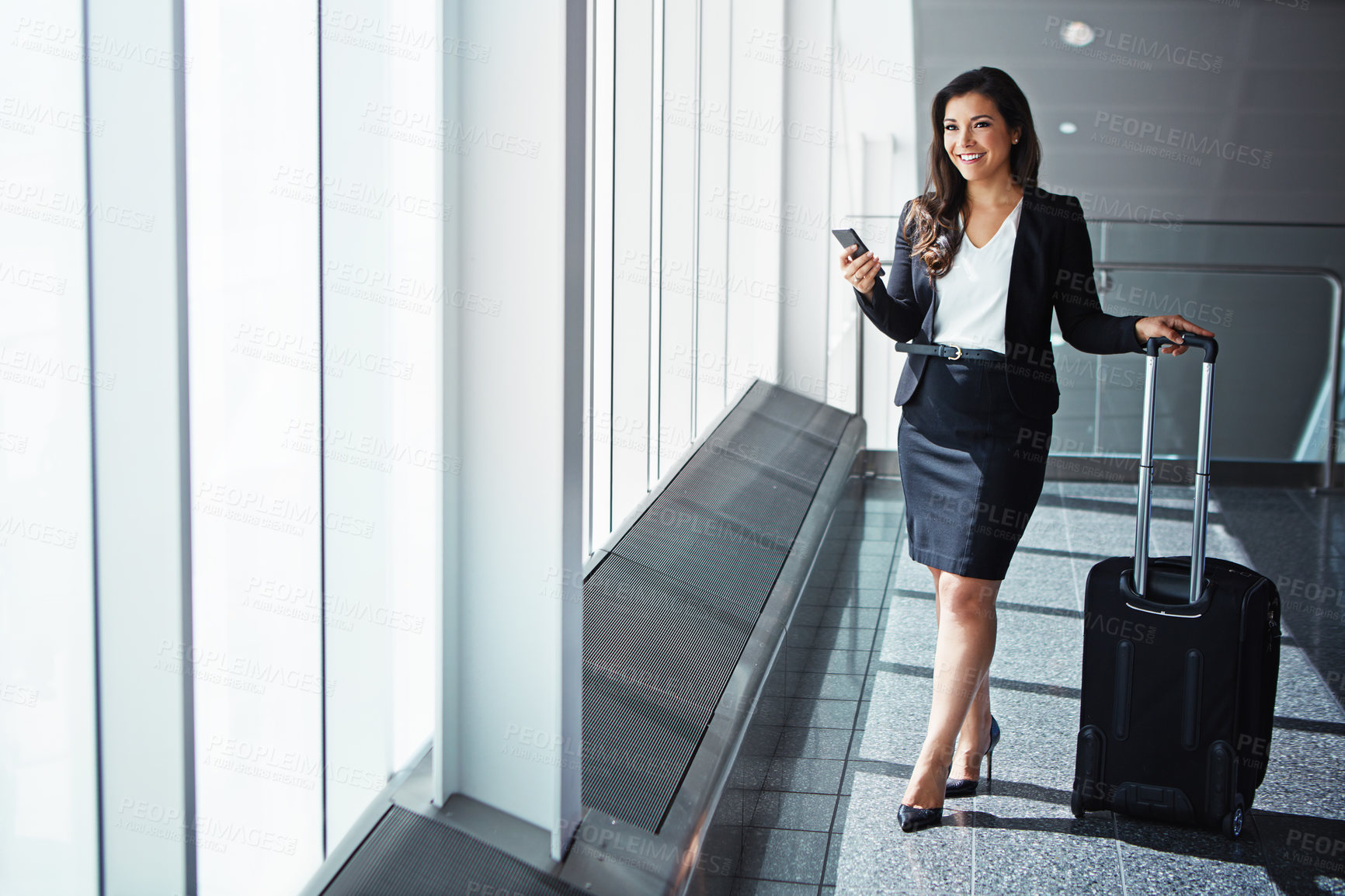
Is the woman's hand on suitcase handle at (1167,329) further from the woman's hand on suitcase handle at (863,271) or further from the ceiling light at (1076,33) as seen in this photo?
the ceiling light at (1076,33)

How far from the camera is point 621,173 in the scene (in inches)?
130

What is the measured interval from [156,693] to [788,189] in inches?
180

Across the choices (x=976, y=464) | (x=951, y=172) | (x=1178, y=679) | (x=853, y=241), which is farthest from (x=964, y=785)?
(x=951, y=172)

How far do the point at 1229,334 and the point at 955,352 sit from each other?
4591mm

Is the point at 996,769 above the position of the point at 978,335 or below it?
below

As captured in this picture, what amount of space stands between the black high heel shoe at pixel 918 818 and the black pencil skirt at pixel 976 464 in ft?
1.67

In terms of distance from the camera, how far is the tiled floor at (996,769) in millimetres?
2297

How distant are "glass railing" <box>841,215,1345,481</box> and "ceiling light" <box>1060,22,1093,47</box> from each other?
1.01 meters

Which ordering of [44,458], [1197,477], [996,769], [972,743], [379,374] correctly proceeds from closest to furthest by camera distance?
[44,458] → [379,374] → [1197,477] → [972,743] → [996,769]

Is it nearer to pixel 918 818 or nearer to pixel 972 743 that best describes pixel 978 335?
pixel 972 743

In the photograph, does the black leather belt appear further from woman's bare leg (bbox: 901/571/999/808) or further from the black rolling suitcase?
woman's bare leg (bbox: 901/571/999/808)

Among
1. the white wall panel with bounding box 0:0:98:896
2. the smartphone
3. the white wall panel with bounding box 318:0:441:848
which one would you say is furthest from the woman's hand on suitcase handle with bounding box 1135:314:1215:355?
the white wall panel with bounding box 0:0:98:896

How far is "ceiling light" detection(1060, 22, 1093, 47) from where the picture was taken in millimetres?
6379

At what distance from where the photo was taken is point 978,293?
8.18 feet
